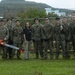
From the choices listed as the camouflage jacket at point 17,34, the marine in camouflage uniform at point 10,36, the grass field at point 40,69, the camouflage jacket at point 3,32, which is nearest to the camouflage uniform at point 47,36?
the camouflage jacket at point 17,34

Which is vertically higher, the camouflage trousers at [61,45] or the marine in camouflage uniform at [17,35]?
the marine in camouflage uniform at [17,35]

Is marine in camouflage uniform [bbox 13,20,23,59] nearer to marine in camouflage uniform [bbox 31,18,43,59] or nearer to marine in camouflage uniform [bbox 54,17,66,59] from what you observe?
marine in camouflage uniform [bbox 31,18,43,59]

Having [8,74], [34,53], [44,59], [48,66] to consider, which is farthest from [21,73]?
[34,53]

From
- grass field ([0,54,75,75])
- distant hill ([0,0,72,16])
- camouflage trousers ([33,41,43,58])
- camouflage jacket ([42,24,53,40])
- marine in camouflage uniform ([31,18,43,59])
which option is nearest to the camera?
grass field ([0,54,75,75])

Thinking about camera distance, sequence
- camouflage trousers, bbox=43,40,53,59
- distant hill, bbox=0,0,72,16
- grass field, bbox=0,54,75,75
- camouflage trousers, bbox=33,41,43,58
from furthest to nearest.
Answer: distant hill, bbox=0,0,72,16
camouflage trousers, bbox=33,41,43,58
camouflage trousers, bbox=43,40,53,59
grass field, bbox=0,54,75,75

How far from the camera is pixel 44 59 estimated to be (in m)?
19.2

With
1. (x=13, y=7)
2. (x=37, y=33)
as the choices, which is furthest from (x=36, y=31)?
(x=13, y=7)

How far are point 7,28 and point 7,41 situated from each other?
66 cm

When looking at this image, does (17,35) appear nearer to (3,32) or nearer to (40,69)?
(3,32)

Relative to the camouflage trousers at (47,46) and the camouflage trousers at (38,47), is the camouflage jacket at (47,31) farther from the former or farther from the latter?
the camouflage trousers at (38,47)

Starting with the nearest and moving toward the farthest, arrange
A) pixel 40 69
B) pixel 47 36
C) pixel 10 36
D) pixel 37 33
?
pixel 40 69
pixel 47 36
pixel 37 33
pixel 10 36

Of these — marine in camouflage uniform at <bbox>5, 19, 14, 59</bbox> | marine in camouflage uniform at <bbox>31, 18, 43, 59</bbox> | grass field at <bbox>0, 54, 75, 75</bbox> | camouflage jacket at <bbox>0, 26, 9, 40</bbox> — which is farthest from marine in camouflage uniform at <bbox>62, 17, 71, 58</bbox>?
camouflage jacket at <bbox>0, 26, 9, 40</bbox>

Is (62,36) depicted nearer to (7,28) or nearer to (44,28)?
(44,28)

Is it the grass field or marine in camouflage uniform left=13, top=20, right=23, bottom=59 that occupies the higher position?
marine in camouflage uniform left=13, top=20, right=23, bottom=59
